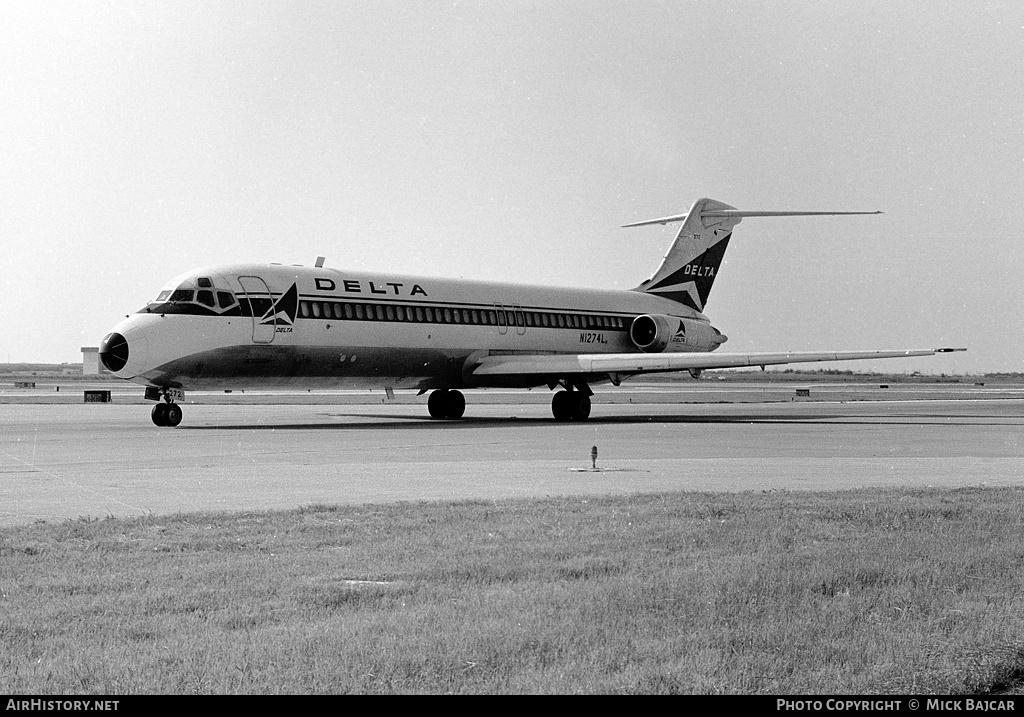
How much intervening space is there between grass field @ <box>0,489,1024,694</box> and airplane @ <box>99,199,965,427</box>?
16.5 m

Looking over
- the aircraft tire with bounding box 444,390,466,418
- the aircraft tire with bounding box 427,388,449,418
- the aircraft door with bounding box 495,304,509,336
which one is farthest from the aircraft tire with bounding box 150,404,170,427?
the aircraft door with bounding box 495,304,509,336

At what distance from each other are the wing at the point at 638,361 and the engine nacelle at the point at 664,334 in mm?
5010

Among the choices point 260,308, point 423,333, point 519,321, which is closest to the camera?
point 260,308

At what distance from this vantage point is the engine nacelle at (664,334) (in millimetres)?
38250

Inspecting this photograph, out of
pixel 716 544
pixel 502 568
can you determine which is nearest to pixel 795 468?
pixel 716 544

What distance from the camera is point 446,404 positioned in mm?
34562

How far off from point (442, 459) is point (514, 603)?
11.5m

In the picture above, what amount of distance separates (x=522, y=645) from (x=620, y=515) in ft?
16.8

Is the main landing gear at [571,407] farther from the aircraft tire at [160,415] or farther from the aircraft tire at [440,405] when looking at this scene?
the aircraft tire at [160,415]

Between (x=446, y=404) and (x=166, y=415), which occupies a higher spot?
(x=446, y=404)

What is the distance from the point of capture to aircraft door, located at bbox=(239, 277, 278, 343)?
27.4 meters

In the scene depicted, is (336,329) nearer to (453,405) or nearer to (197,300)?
(197,300)

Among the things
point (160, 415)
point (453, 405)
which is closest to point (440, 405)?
point (453, 405)

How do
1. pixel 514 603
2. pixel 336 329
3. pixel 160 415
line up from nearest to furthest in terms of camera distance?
pixel 514 603 < pixel 160 415 < pixel 336 329
